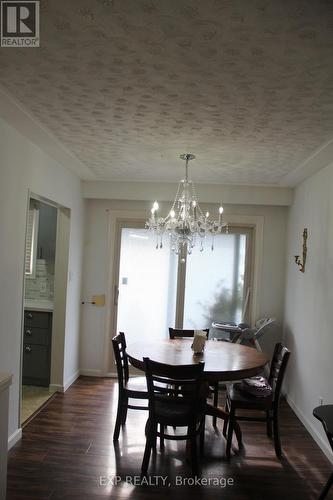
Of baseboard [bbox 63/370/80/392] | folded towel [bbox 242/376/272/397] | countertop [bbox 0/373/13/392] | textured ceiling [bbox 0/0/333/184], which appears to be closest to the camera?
textured ceiling [bbox 0/0/333/184]

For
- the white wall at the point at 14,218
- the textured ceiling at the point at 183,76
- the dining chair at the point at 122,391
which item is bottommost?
the dining chair at the point at 122,391

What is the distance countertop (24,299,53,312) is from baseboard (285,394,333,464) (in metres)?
2.85

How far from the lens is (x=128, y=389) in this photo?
3.10 meters

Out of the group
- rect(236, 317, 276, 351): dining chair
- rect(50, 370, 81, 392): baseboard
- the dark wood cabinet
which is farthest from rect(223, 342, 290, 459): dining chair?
the dark wood cabinet

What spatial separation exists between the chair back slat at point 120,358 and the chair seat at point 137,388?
0.06 meters

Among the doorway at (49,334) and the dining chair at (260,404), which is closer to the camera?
the dining chair at (260,404)

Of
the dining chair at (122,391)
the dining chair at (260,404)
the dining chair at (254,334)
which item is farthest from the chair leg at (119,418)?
the dining chair at (254,334)

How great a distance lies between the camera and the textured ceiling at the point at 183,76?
Answer: 56.1 inches

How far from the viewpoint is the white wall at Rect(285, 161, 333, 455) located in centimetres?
311

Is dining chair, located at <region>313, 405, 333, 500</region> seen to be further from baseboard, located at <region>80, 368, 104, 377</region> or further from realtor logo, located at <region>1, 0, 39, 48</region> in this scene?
baseboard, located at <region>80, 368, 104, 377</region>

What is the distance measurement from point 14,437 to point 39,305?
1.64m

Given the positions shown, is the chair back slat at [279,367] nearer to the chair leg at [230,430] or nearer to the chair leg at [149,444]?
the chair leg at [230,430]

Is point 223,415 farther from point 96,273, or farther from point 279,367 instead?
point 96,273

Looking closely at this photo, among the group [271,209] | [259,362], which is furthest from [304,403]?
[271,209]
